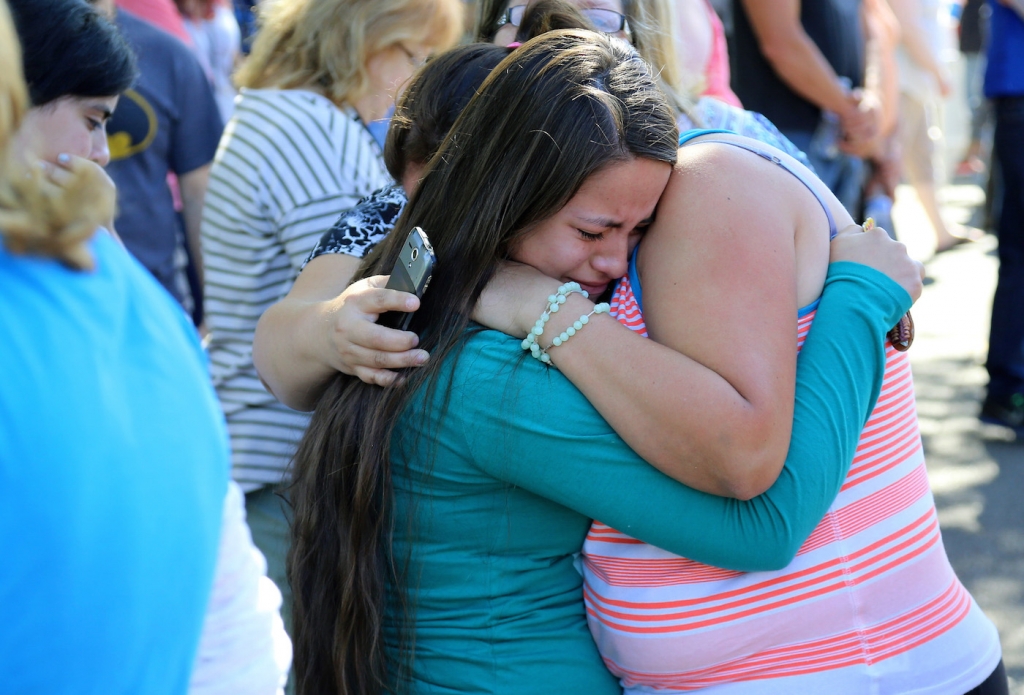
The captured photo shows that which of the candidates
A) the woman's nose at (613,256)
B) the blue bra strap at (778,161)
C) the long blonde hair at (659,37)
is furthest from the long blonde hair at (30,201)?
the long blonde hair at (659,37)

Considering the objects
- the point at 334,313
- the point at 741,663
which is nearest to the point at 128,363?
the point at 334,313

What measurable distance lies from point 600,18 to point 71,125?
3.32 feet

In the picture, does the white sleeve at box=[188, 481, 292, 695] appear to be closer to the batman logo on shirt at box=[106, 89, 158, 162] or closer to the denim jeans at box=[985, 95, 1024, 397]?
the batman logo on shirt at box=[106, 89, 158, 162]

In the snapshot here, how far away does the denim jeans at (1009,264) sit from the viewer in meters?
4.11

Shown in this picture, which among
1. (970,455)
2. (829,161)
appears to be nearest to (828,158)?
(829,161)

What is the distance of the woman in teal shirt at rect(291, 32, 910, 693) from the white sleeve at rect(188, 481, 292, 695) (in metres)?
0.28

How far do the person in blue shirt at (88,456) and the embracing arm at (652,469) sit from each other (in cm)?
44

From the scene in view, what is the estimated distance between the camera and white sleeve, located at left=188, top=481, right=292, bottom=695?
1.06 meters

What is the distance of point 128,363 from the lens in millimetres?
904

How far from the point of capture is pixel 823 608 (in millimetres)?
1332

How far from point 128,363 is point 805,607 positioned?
91 cm

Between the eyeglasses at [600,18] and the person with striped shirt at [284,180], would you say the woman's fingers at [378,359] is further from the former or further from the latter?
the person with striped shirt at [284,180]

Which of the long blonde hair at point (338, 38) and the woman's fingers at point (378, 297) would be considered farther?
the long blonde hair at point (338, 38)

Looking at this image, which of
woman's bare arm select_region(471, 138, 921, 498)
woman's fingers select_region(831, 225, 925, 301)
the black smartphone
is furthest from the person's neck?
woman's fingers select_region(831, 225, 925, 301)
